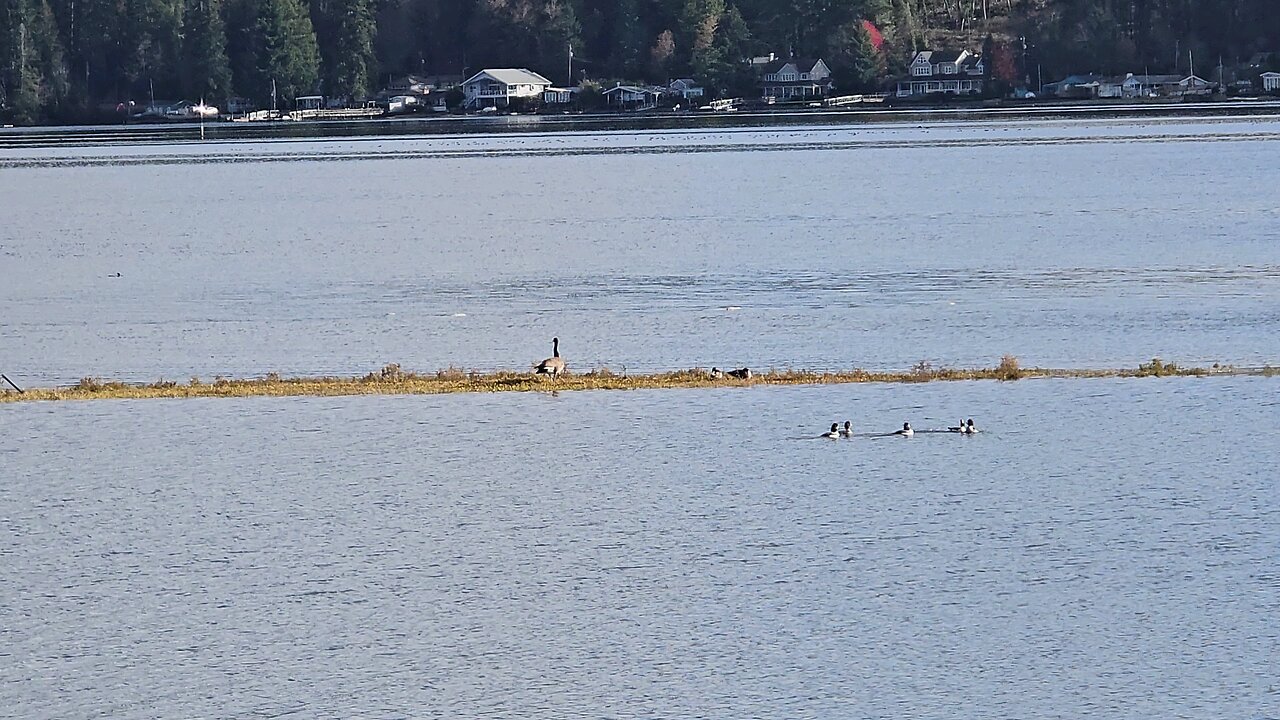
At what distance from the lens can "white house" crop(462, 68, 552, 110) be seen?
187m

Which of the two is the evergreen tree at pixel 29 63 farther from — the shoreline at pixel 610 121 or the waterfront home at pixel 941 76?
the waterfront home at pixel 941 76

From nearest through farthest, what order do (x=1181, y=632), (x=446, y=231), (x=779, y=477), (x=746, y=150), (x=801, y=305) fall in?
(x=1181, y=632) → (x=779, y=477) → (x=801, y=305) → (x=446, y=231) → (x=746, y=150)

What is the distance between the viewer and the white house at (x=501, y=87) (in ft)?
614

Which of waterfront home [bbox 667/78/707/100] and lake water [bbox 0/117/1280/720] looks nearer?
lake water [bbox 0/117/1280/720]

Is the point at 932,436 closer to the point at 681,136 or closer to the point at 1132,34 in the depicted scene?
the point at 681,136

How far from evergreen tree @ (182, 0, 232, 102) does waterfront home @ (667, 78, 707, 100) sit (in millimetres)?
39546

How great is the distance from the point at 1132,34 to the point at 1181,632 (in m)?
170

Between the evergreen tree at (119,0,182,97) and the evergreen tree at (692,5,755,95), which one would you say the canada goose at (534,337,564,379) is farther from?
the evergreen tree at (119,0,182,97)

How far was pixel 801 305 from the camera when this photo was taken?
4012 cm

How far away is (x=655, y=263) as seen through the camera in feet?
166

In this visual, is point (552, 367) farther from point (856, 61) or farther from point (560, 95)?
point (560, 95)

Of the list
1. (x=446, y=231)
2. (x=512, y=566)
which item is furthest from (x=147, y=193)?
(x=512, y=566)

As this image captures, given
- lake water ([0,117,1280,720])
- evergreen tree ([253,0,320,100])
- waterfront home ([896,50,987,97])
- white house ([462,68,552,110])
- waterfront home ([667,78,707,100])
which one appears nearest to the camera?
lake water ([0,117,1280,720])

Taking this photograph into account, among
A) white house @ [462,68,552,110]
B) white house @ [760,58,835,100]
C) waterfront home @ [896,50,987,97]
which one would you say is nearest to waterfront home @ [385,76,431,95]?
white house @ [462,68,552,110]
